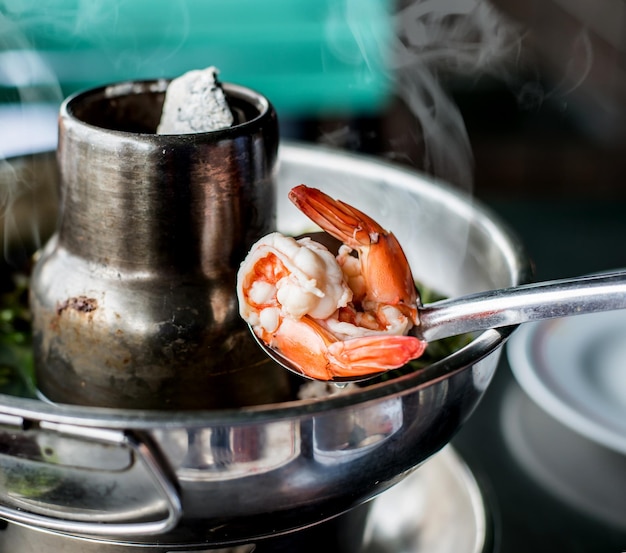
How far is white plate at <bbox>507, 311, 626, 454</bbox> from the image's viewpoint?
1.00m

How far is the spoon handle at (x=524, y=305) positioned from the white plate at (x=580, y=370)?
352 millimetres

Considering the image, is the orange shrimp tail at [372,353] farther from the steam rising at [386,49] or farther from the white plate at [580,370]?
the steam rising at [386,49]

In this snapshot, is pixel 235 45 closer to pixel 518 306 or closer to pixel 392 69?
pixel 392 69

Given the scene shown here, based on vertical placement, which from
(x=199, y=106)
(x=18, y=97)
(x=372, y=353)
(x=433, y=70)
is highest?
(x=199, y=106)

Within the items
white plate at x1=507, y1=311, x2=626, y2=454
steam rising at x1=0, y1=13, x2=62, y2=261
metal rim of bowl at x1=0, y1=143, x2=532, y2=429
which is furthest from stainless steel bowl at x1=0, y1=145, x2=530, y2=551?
steam rising at x1=0, y1=13, x2=62, y2=261

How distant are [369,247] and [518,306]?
146mm

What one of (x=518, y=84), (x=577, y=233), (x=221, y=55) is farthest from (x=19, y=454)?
(x=518, y=84)

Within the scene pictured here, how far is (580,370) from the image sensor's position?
45.3 inches

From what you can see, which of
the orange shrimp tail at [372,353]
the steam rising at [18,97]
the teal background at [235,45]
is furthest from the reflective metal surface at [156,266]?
the teal background at [235,45]

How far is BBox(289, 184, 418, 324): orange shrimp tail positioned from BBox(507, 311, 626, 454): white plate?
1.29ft

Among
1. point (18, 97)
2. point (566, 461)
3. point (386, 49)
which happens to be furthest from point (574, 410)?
point (386, 49)

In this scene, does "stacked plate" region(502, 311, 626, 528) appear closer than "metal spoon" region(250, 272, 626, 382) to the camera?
No

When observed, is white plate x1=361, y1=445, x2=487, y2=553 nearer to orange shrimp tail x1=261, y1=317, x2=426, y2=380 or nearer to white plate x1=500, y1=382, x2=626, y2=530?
white plate x1=500, y1=382, x2=626, y2=530

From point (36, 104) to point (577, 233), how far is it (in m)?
1.38
